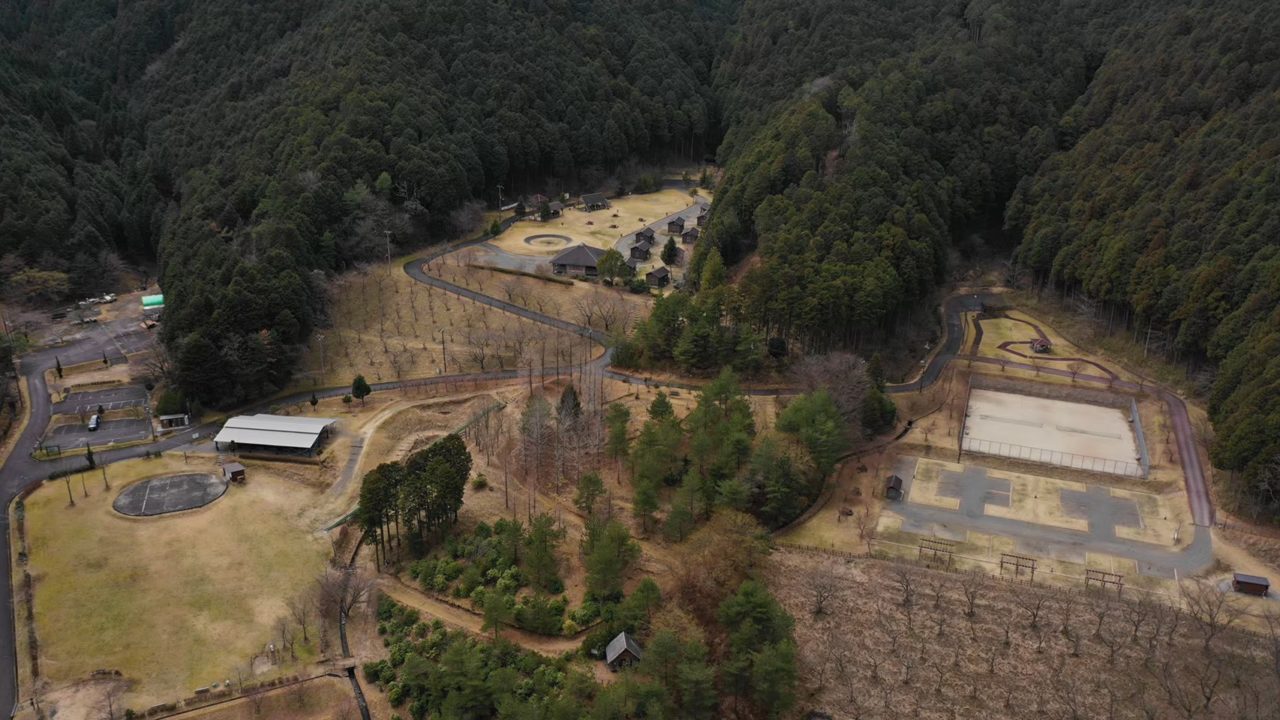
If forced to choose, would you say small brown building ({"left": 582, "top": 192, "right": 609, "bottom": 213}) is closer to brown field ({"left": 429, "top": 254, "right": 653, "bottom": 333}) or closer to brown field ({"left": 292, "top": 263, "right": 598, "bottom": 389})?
brown field ({"left": 429, "top": 254, "right": 653, "bottom": 333})

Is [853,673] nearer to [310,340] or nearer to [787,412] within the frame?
[787,412]

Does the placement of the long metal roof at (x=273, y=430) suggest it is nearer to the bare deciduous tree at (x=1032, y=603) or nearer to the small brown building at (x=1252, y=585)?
the bare deciduous tree at (x=1032, y=603)

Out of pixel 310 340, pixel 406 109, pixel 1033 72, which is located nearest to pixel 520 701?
pixel 310 340

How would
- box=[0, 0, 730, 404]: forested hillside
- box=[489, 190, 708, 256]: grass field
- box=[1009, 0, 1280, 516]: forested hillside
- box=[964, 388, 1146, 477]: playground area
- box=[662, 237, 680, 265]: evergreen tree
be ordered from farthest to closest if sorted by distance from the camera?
box=[489, 190, 708, 256]: grass field < box=[662, 237, 680, 265]: evergreen tree < box=[0, 0, 730, 404]: forested hillside < box=[964, 388, 1146, 477]: playground area < box=[1009, 0, 1280, 516]: forested hillside

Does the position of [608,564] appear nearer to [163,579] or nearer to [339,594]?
[339,594]

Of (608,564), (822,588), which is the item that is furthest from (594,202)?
(822,588)

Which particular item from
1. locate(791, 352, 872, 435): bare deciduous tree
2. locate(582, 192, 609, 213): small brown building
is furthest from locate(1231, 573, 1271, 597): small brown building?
locate(582, 192, 609, 213): small brown building
